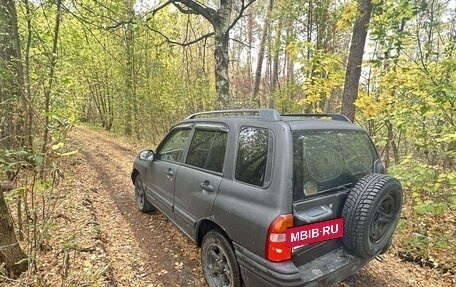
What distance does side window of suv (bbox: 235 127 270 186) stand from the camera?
8.41ft

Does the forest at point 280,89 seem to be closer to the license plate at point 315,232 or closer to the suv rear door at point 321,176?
the suv rear door at point 321,176

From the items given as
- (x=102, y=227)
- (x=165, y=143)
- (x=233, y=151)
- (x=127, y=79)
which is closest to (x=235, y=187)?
(x=233, y=151)

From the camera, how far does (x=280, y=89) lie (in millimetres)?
13375

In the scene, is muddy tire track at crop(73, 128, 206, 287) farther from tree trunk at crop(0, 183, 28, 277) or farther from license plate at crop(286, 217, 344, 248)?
license plate at crop(286, 217, 344, 248)

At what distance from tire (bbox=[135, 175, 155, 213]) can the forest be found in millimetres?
1277

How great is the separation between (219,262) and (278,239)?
3.38 feet

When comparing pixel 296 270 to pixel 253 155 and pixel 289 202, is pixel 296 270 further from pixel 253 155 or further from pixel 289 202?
pixel 253 155

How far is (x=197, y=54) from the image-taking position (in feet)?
68.5

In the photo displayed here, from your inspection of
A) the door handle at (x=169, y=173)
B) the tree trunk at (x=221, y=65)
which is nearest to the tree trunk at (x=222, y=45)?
the tree trunk at (x=221, y=65)

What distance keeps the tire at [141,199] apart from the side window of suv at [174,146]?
109 centimetres

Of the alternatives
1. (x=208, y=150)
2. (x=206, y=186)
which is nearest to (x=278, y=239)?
(x=206, y=186)

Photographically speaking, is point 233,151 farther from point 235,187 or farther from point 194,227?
point 194,227

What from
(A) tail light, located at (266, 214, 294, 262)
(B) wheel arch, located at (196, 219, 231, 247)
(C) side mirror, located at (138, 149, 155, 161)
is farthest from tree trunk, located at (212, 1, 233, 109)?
(A) tail light, located at (266, 214, 294, 262)

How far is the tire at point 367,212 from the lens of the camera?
250cm
